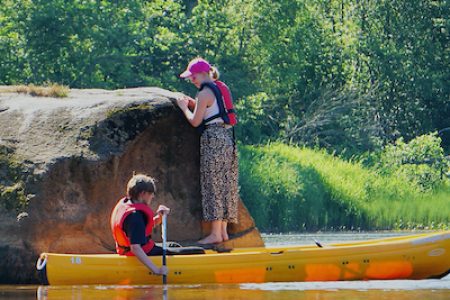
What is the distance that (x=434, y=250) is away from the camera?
1409 centimetres

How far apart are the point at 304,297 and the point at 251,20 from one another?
28065mm

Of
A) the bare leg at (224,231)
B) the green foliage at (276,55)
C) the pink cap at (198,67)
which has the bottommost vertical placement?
the bare leg at (224,231)

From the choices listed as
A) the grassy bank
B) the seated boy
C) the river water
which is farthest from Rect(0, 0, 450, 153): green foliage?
the river water

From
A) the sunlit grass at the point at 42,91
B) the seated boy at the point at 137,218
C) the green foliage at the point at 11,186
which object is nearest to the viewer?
the seated boy at the point at 137,218

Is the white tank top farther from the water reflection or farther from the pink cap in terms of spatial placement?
the water reflection

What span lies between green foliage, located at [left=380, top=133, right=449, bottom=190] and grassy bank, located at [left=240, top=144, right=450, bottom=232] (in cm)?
200

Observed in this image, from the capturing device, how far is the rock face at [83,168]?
47.6 feet

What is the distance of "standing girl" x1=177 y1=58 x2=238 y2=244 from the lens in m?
14.7

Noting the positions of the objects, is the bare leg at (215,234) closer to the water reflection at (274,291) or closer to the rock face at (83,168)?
the rock face at (83,168)

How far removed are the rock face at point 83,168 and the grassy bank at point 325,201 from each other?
1222 centimetres

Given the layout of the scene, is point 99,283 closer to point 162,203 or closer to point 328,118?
point 162,203

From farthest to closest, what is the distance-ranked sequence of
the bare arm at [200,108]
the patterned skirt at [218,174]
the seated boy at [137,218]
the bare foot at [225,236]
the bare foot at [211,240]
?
the bare foot at [225,236], the bare foot at [211,240], the patterned skirt at [218,174], the bare arm at [200,108], the seated boy at [137,218]

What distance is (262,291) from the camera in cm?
1305

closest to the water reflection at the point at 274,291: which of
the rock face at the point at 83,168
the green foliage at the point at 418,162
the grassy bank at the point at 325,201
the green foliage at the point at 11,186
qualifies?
the rock face at the point at 83,168
